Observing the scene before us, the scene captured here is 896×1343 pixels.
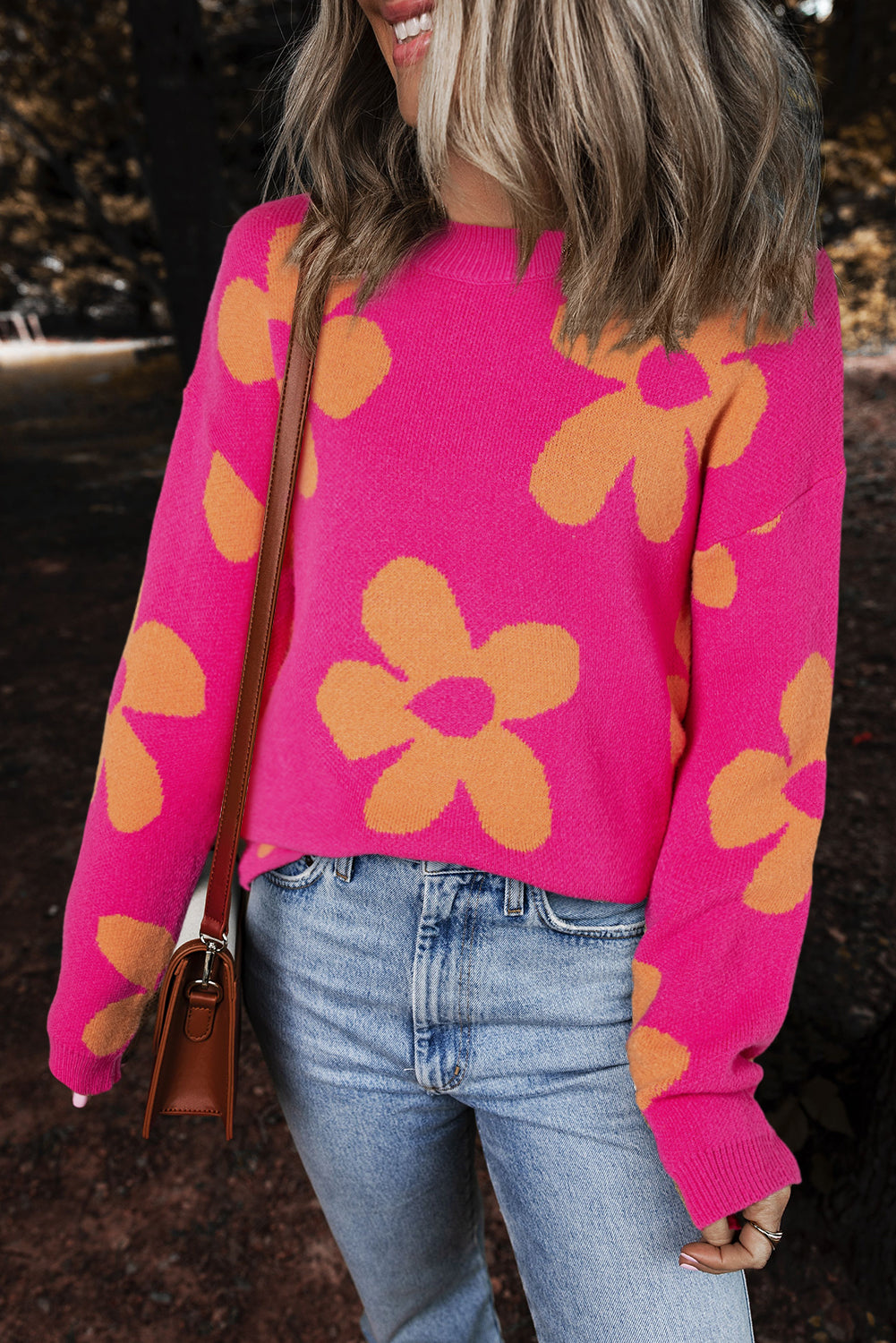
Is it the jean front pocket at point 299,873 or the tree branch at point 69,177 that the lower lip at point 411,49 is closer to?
the jean front pocket at point 299,873

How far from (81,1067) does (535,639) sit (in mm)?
862

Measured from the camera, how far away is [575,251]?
3.76 feet

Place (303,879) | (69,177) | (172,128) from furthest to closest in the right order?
(69,177) → (172,128) → (303,879)

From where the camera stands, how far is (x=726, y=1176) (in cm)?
110

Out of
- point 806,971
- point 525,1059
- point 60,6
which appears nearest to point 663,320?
point 525,1059

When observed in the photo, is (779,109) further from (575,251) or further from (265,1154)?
(265,1154)

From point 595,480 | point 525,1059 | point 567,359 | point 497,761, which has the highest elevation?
point 567,359

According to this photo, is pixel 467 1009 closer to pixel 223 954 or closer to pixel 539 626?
pixel 223 954

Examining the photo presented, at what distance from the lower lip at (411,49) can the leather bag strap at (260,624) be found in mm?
294

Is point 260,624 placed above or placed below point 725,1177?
above

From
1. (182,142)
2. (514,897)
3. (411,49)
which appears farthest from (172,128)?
(514,897)

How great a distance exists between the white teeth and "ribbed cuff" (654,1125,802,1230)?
1.34m

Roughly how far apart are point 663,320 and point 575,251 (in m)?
0.14

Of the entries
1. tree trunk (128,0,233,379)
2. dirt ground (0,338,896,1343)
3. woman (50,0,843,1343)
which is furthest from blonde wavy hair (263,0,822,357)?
tree trunk (128,0,233,379)
